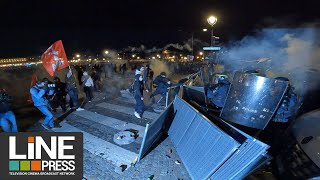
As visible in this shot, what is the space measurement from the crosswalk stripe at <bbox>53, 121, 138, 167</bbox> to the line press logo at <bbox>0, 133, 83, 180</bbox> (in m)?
0.38

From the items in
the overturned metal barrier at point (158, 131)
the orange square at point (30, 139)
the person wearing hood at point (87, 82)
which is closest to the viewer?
the overturned metal barrier at point (158, 131)

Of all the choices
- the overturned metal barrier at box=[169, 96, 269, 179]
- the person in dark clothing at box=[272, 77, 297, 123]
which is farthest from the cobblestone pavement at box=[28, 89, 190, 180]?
the person in dark clothing at box=[272, 77, 297, 123]

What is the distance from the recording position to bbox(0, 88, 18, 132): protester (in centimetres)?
550

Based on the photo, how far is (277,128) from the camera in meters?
6.09

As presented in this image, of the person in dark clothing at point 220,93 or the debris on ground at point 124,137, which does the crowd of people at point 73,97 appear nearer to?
the person in dark clothing at point 220,93

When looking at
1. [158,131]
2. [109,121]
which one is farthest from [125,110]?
[158,131]

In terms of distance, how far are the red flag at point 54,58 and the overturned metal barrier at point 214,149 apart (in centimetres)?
505

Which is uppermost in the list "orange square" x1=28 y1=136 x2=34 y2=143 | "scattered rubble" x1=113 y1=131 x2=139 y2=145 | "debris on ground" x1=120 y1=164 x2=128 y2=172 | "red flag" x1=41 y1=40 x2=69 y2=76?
"red flag" x1=41 y1=40 x2=69 y2=76

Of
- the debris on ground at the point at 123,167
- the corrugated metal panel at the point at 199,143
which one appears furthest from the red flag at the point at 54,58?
the corrugated metal panel at the point at 199,143

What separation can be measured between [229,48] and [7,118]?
54.7 ft

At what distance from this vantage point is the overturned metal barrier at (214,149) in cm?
335

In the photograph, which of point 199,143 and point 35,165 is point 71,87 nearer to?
point 35,165

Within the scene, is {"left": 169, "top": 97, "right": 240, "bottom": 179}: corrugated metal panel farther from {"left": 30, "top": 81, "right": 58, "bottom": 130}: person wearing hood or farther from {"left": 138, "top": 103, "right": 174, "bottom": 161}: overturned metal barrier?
{"left": 30, "top": 81, "right": 58, "bottom": 130}: person wearing hood

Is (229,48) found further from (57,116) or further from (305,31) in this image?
(57,116)
